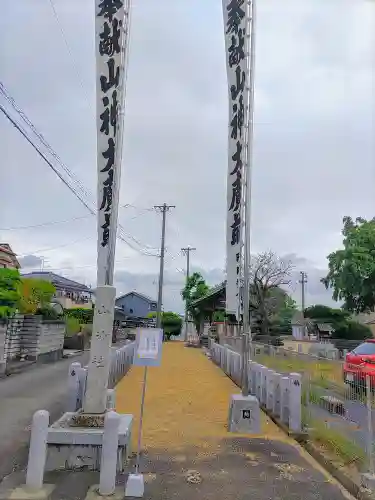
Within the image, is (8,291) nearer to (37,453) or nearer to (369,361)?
(37,453)

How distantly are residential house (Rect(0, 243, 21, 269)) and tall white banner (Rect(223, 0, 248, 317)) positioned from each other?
1730 centimetres

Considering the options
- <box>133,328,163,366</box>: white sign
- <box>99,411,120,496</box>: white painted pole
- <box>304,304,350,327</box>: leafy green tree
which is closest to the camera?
<box>99,411,120,496</box>: white painted pole

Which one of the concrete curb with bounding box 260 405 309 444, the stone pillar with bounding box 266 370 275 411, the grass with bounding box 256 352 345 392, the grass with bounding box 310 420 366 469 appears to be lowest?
the concrete curb with bounding box 260 405 309 444

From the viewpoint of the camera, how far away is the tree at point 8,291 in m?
14.5

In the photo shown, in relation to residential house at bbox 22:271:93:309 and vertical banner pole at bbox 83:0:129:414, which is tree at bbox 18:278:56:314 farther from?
residential house at bbox 22:271:93:309

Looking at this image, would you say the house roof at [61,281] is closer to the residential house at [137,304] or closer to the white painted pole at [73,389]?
the residential house at [137,304]

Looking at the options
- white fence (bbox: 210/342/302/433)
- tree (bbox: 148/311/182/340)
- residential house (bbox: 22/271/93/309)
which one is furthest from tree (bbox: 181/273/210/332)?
white fence (bbox: 210/342/302/433)

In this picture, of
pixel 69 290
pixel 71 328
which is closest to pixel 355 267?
pixel 71 328

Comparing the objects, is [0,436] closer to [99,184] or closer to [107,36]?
[99,184]

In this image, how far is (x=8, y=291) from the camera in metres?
14.7

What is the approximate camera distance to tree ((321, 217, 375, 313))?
95.4 ft

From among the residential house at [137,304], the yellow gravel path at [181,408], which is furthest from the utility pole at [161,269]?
the residential house at [137,304]

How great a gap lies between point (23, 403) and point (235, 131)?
310 inches

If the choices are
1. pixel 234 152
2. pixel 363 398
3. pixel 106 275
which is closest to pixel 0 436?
pixel 106 275
